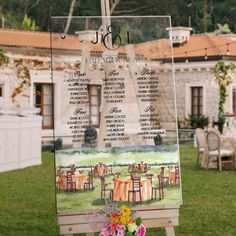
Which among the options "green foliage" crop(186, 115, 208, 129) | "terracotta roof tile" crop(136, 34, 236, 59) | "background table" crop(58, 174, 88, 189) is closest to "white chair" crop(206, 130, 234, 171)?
"background table" crop(58, 174, 88, 189)

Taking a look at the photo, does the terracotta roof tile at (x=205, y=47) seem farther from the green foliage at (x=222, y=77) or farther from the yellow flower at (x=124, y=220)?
the yellow flower at (x=124, y=220)

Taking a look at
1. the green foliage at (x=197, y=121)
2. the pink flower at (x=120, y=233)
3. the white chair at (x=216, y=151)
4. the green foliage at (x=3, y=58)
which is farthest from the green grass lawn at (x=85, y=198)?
the green foliage at (x=197, y=121)

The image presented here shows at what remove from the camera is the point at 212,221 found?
8.45m

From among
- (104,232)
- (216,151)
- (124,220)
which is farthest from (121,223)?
(216,151)

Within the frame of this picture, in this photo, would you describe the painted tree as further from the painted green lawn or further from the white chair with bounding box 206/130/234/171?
the painted green lawn

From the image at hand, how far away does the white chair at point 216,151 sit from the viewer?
14.3 meters

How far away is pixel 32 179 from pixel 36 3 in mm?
28157

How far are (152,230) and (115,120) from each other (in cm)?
249

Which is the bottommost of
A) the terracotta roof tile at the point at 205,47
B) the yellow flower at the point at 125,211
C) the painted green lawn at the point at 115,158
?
the yellow flower at the point at 125,211

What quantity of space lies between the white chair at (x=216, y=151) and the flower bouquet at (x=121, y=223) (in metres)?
8.76

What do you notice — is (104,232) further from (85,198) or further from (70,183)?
(70,183)

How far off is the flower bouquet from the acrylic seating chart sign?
90mm

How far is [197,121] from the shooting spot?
24.9 meters

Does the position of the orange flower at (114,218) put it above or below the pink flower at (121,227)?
above
